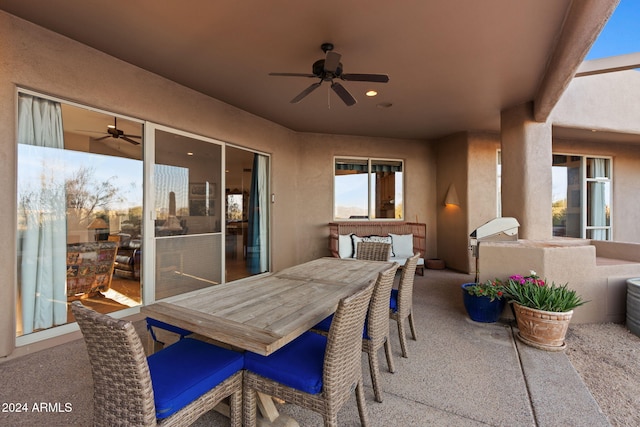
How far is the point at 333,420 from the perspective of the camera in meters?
1.33

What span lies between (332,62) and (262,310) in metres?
2.06

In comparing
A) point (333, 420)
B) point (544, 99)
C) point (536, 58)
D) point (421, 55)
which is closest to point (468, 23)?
point (421, 55)

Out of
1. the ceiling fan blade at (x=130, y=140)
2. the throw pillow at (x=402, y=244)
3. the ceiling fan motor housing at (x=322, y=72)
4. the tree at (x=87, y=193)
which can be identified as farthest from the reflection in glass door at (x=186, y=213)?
the throw pillow at (x=402, y=244)

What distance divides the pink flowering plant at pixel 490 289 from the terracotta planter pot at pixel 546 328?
0.37 m

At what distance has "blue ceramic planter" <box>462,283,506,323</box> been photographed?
3090 mm

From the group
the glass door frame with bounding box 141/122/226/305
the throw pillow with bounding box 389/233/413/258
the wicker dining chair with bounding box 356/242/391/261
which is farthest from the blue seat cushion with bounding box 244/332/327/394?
the throw pillow with bounding box 389/233/413/258

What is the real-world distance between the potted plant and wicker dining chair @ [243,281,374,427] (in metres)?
1.99

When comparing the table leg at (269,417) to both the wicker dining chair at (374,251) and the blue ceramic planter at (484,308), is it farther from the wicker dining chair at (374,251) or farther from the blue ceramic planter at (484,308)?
the blue ceramic planter at (484,308)

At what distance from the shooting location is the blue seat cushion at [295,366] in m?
1.35

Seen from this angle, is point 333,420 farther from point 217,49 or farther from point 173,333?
point 217,49

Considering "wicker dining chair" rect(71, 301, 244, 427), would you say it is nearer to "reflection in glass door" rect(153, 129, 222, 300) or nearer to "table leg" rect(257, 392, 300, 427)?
"table leg" rect(257, 392, 300, 427)

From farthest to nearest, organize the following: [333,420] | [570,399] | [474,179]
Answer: [474,179], [570,399], [333,420]

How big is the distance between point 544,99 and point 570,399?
3147 mm

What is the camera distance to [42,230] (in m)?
2.60
